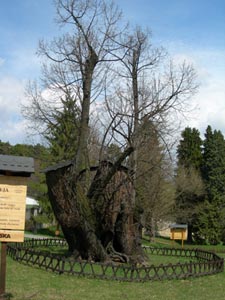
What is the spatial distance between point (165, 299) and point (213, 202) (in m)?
41.2

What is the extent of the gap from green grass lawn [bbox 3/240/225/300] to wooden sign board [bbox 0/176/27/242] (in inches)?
56.4

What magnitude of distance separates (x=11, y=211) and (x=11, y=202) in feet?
0.64

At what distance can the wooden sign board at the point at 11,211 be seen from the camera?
10148 mm

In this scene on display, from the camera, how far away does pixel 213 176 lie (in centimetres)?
5306

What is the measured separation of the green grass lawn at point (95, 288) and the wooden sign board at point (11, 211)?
56.4 inches

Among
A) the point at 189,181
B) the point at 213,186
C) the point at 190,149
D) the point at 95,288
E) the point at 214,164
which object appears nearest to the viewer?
the point at 95,288

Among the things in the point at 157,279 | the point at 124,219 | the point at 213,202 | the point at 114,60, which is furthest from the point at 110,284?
the point at 213,202

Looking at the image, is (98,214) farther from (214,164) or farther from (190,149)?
(190,149)

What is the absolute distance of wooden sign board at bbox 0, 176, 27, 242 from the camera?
1015 centimetres

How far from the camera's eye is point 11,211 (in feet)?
33.5

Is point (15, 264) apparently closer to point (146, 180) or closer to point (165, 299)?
point (165, 299)

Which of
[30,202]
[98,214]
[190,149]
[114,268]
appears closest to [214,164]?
[190,149]

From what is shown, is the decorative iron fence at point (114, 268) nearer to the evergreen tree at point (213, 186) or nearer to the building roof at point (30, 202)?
the evergreen tree at point (213, 186)

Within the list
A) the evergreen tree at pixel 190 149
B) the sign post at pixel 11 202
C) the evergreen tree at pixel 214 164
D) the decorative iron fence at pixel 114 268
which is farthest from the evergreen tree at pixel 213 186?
the sign post at pixel 11 202
